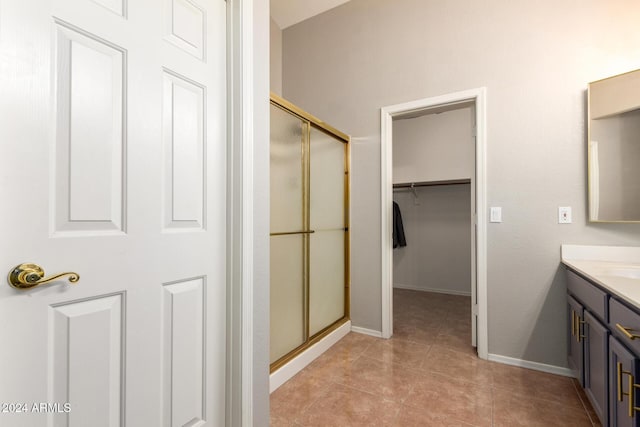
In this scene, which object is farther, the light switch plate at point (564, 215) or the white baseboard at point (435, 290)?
the white baseboard at point (435, 290)

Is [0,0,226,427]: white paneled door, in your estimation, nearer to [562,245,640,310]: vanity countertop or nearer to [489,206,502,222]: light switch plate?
[562,245,640,310]: vanity countertop

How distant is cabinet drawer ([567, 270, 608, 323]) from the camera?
1378mm

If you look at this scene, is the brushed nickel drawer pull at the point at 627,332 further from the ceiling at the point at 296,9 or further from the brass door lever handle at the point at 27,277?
the ceiling at the point at 296,9

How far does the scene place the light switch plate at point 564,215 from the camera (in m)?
2.05

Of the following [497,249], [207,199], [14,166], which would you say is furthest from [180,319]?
[497,249]

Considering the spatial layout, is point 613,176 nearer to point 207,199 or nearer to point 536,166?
point 536,166

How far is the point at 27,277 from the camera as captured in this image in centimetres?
76

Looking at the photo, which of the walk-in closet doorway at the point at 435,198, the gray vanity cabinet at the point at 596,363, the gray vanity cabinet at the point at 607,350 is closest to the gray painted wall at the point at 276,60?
the walk-in closet doorway at the point at 435,198

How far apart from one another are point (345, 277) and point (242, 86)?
2.09m

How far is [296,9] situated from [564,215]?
308 centimetres

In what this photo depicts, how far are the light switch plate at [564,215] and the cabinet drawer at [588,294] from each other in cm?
35

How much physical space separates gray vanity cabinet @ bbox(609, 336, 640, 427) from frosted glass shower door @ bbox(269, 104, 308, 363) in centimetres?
172

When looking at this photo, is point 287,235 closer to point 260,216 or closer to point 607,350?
point 260,216

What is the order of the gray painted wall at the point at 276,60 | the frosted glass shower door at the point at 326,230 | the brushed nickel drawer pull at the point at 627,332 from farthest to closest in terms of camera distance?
the gray painted wall at the point at 276,60 → the frosted glass shower door at the point at 326,230 → the brushed nickel drawer pull at the point at 627,332
